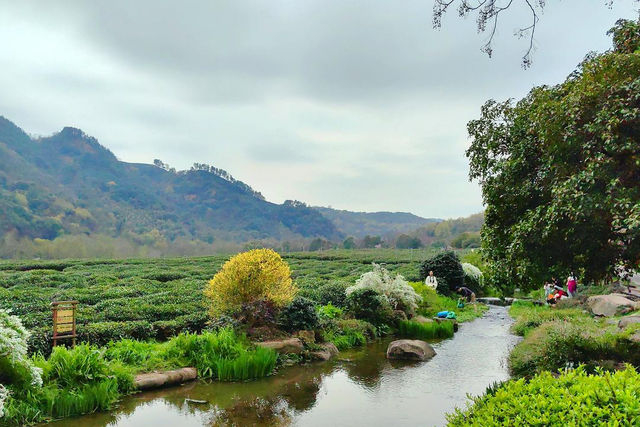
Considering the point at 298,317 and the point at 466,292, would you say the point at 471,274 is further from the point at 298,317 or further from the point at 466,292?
the point at 298,317

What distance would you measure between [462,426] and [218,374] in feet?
21.1

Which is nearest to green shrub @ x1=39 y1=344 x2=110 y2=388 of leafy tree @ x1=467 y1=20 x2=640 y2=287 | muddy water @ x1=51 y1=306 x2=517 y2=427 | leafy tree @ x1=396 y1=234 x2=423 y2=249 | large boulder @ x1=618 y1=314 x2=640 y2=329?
muddy water @ x1=51 y1=306 x2=517 y2=427

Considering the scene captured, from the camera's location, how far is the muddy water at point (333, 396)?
6.80m

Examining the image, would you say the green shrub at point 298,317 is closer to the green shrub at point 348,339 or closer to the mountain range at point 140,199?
the green shrub at point 348,339

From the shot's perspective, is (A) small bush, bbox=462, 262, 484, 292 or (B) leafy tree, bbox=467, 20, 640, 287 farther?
(A) small bush, bbox=462, 262, 484, 292

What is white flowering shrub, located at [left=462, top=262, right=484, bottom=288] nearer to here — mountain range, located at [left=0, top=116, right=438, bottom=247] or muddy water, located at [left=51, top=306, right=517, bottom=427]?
muddy water, located at [left=51, top=306, right=517, bottom=427]

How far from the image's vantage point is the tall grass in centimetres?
1397

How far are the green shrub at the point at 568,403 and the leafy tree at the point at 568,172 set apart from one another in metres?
2.93

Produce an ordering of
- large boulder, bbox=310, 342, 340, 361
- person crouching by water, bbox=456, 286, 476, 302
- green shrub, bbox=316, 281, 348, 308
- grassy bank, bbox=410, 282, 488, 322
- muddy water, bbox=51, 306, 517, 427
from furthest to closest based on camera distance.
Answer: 1. person crouching by water, bbox=456, 286, 476, 302
2. grassy bank, bbox=410, 282, 488, 322
3. green shrub, bbox=316, 281, 348, 308
4. large boulder, bbox=310, 342, 340, 361
5. muddy water, bbox=51, 306, 517, 427

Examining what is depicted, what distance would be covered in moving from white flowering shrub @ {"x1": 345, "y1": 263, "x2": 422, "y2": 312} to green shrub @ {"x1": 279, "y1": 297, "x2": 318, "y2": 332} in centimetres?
371

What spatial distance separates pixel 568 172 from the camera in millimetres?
6883

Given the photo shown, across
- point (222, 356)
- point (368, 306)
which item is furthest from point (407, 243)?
point (222, 356)

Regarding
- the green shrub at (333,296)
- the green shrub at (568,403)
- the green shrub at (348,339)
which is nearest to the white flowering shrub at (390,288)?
the green shrub at (333,296)

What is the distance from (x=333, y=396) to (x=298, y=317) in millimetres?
3150
